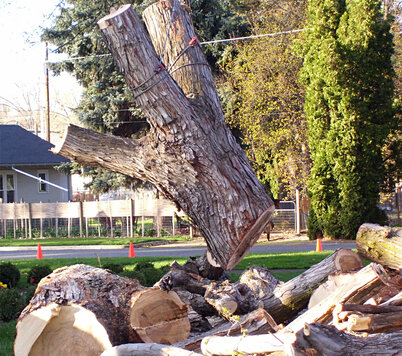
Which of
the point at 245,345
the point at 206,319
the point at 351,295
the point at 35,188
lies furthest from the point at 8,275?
the point at 35,188

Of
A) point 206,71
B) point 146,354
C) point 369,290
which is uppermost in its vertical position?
point 206,71

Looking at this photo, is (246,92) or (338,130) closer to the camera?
(338,130)

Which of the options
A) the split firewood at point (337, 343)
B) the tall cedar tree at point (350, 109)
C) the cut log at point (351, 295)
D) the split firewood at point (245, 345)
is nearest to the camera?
the split firewood at point (337, 343)

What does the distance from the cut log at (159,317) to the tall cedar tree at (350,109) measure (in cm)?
1177

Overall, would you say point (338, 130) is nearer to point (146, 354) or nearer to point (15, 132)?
point (146, 354)

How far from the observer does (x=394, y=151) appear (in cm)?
1711

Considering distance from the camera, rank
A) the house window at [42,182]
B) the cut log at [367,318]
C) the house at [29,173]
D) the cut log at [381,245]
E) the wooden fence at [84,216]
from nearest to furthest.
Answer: the cut log at [367,318] → the cut log at [381,245] → the wooden fence at [84,216] → the house at [29,173] → the house window at [42,182]

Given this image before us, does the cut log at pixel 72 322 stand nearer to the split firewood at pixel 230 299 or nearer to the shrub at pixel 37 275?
the split firewood at pixel 230 299

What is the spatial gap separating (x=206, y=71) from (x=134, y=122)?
18255 millimetres

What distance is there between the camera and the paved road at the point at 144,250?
14906mm

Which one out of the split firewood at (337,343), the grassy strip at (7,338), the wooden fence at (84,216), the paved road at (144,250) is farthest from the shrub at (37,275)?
the wooden fence at (84,216)

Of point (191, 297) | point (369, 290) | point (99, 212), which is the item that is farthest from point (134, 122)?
point (369, 290)

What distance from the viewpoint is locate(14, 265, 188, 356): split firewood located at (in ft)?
14.6

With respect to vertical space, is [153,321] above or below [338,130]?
below
